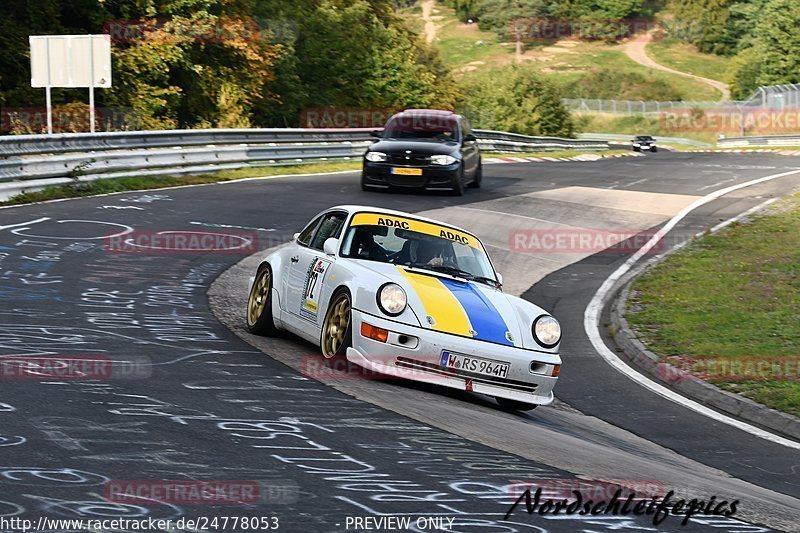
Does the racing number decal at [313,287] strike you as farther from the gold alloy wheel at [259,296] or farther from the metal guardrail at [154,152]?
the metal guardrail at [154,152]

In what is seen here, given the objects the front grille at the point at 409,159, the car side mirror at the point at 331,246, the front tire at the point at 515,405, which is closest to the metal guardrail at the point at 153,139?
the front grille at the point at 409,159

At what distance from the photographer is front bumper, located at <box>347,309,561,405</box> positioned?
8.45m

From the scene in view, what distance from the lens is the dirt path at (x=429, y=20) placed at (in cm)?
16248

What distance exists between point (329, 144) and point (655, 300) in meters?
18.7

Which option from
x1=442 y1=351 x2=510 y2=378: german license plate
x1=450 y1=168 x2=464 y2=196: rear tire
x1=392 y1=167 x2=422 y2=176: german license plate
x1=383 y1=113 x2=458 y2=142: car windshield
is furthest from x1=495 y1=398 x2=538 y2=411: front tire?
x1=383 y1=113 x2=458 y2=142: car windshield

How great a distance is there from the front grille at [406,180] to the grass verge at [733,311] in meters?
6.43

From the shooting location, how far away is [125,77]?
35.0 m

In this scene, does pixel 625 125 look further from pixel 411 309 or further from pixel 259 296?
pixel 411 309

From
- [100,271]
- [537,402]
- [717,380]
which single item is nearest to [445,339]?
[537,402]

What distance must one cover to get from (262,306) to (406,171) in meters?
13.6

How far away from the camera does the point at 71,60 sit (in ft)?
84.3

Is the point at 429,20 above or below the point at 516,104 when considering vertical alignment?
above

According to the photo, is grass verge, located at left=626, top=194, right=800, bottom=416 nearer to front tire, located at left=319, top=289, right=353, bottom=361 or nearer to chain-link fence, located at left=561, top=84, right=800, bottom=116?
front tire, located at left=319, top=289, right=353, bottom=361

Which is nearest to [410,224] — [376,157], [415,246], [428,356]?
[415,246]
